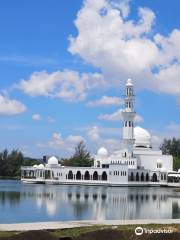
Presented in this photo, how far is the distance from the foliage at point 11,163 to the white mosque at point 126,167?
21.1 meters

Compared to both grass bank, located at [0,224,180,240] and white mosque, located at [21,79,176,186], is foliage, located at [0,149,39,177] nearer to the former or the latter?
white mosque, located at [21,79,176,186]

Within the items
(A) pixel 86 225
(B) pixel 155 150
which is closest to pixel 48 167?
(B) pixel 155 150

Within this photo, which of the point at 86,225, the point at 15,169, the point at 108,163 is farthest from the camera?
the point at 15,169

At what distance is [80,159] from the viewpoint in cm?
13062

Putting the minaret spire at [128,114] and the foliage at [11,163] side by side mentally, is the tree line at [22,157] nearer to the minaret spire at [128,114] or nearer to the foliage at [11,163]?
the foliage at [11,163]

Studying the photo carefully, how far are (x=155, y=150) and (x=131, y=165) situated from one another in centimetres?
967

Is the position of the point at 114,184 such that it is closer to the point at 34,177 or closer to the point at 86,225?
the point at 34,177

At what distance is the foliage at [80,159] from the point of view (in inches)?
5064

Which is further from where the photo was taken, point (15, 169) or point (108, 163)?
Result: point (15, 169)

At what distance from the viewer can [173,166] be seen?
12125 centimetres

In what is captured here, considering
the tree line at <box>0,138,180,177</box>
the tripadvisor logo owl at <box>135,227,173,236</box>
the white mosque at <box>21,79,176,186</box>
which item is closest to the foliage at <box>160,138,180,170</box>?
the tree line at <box>0,138,180,177</box>

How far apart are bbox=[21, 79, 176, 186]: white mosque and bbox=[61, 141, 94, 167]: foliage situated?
34.7 feet

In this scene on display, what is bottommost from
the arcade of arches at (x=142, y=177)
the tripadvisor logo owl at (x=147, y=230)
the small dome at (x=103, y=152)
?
the tripadvisor logo owl at (x=147, y=230)

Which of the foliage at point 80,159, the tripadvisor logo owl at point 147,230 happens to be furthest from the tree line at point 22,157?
the tripadvisor logo owl at point 147,230
